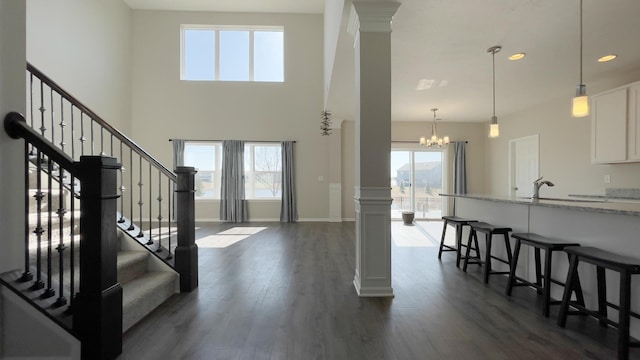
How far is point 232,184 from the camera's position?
811 centimetres

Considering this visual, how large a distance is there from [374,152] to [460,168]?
6.48 m

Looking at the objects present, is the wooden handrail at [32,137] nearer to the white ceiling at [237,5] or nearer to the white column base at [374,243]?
the white column base at [374,243]

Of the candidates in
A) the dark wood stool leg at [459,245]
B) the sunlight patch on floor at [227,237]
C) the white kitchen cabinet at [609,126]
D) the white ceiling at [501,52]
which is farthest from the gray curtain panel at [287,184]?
the white kitchen cabinet at [609,126]

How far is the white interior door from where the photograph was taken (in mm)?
7010

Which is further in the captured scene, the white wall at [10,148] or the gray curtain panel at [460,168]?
the gray curtain panel at [460,168]

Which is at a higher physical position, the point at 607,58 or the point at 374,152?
the point at 607,58

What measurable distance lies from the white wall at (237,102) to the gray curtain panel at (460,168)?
356cm

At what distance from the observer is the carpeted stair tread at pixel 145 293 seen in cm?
232

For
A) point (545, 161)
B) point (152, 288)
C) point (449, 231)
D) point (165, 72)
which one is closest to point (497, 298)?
point (152, 288)

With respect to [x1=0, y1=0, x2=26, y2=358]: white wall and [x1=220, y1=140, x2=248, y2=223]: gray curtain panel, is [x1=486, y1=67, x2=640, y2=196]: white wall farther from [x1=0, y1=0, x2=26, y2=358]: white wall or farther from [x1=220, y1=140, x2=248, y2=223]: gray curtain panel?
[x1=0, y1=0, x2=26, y2=358]: white wall

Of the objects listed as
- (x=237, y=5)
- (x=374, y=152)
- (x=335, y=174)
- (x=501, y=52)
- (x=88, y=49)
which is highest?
(x=237, y=5)

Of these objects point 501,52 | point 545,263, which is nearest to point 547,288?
point 545,263

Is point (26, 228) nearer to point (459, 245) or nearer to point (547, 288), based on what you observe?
point (547, 288)

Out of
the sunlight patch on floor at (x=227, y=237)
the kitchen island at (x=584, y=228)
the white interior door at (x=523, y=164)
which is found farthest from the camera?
the white interior door at (x=523, y=164)
